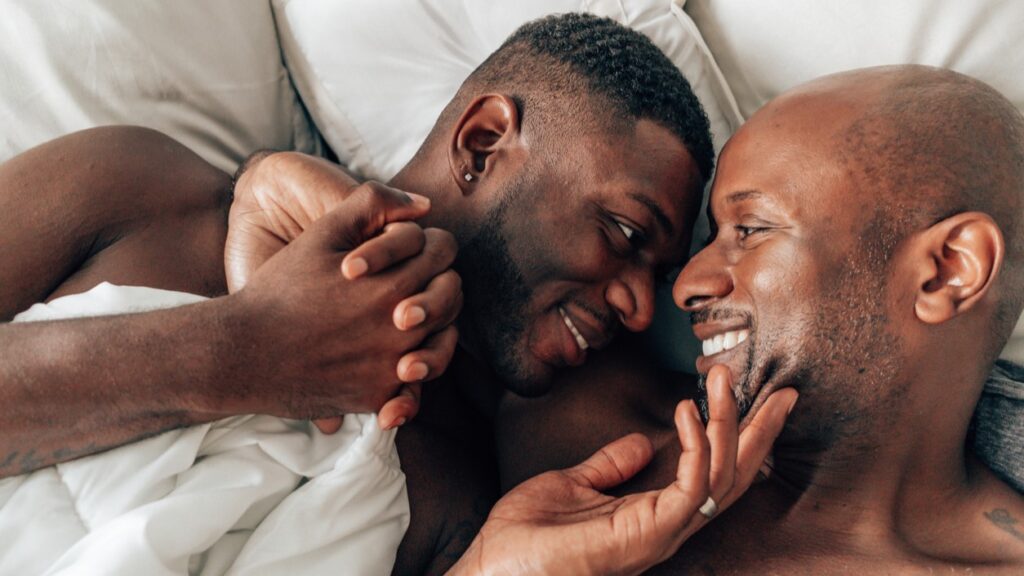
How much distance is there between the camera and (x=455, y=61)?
183 cm

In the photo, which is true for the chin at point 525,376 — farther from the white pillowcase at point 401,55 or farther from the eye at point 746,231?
the white pillowcase at point 401,55

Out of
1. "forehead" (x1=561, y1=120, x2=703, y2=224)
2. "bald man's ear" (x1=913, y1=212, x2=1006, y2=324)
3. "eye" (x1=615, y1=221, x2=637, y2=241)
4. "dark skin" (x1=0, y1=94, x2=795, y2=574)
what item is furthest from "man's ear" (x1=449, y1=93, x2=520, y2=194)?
"bald man's ear" (x1=913, y1=212, x2=1006, y2=324)

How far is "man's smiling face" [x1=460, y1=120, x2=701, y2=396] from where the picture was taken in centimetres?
142

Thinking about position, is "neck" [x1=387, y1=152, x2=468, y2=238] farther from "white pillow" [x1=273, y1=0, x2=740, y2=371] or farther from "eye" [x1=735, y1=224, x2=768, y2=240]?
"eye" [x1=735, y1=224, x2=768, y2=240]

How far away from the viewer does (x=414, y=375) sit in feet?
3.93

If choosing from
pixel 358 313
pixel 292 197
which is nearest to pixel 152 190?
pixel 292 197

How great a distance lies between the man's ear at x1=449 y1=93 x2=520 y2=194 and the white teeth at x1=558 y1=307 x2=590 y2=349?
30cm

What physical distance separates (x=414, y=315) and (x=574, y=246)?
0.39m

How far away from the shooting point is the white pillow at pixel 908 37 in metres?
1.54

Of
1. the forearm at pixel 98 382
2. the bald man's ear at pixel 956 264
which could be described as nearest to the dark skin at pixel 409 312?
the forearm at pixel 98 382

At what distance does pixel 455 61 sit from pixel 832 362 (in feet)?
3.57

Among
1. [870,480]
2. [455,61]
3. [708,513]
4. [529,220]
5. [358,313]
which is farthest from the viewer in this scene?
[455,61]

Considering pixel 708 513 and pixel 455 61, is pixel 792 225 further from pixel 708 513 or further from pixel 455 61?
pixel 455 61

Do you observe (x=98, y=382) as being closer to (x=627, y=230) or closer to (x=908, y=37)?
(x=627, y=230)
